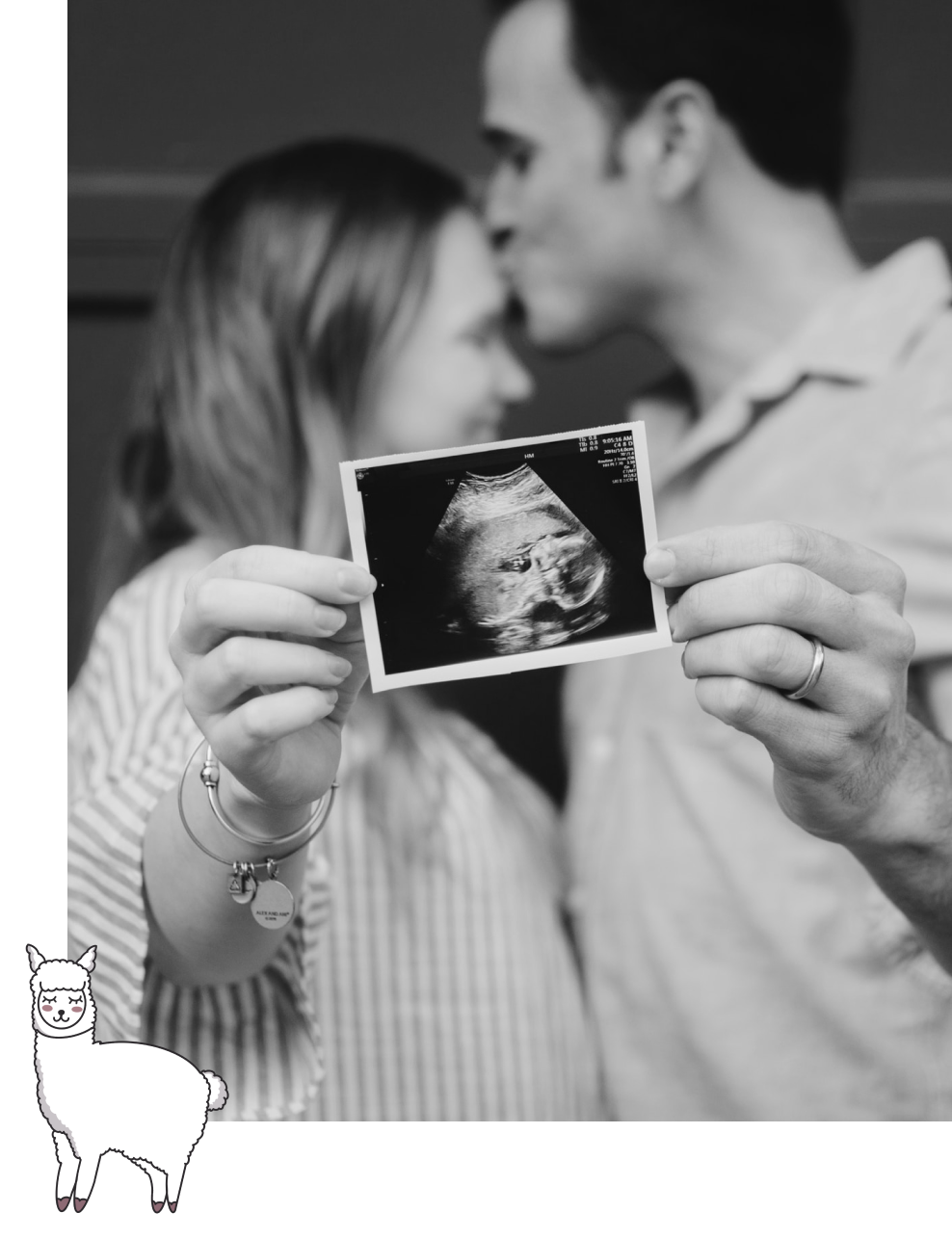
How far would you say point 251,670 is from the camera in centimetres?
114

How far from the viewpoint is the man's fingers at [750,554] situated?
3.73 feet

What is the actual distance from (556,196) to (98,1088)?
1.57 m

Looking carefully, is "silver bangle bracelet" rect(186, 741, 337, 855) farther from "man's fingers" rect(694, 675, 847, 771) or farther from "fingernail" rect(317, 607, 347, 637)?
"man's fingers" rect(694, 675, 847, 771)

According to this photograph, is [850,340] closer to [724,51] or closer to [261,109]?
[724,51]

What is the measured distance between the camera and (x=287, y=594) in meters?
1.13

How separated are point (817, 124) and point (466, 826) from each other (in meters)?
1.39

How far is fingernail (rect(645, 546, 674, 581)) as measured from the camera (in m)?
1.15

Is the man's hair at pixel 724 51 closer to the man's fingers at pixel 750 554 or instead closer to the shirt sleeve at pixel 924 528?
the shirt sleeve at pixel 924 528

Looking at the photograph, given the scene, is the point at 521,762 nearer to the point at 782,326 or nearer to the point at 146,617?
the point at 146,617

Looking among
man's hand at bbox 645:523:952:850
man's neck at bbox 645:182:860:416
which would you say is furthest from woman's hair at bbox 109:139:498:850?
man's hand at bbox 645:523:952:850

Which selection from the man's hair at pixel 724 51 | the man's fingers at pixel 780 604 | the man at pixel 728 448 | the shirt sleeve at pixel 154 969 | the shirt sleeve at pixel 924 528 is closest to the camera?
the man's fingers at pixel 780 604

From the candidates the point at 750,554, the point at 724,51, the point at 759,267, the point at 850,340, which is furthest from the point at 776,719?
the point at 724,51

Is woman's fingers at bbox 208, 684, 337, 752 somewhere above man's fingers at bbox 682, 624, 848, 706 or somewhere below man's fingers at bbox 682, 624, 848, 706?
below

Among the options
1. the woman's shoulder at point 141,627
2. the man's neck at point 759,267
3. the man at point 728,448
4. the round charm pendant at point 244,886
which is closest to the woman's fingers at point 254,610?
the round charm pendant at point 244,886
